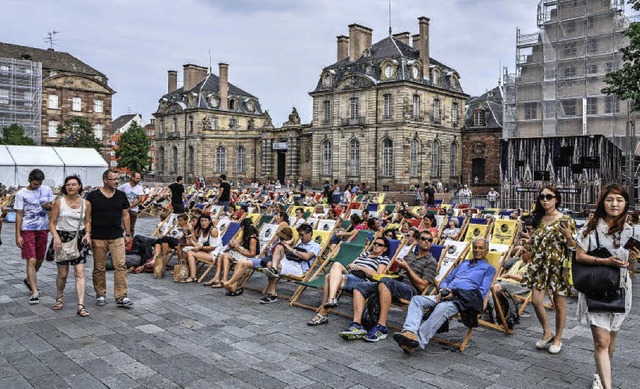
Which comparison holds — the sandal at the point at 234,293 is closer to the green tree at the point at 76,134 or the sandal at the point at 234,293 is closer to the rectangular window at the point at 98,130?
the green tree at the point at 76,134

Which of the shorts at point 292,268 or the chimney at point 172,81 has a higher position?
the chimney at point 172,81

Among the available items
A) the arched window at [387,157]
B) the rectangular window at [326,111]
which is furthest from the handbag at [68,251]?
the rectangular window at [326,111]

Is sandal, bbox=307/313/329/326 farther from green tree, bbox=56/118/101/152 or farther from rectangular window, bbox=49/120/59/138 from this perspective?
rectangular window, bbox=49/120/59/138

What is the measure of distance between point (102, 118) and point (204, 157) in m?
13.4

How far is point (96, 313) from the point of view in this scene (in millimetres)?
6828

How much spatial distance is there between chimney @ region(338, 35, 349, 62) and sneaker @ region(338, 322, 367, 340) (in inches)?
1668

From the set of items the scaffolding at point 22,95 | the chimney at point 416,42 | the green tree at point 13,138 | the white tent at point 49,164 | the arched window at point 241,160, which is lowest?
the white tent at point 49,164

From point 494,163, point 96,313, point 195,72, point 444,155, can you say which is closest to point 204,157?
point 195,72

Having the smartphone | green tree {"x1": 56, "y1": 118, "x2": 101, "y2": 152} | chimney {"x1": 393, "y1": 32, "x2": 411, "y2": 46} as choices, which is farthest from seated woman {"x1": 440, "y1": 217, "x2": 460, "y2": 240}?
green tree {"x1": 56, "y1": 118, "x2": 101, "y2": 152}

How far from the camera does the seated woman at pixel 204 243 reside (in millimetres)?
9062

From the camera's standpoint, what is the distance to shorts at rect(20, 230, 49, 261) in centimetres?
725

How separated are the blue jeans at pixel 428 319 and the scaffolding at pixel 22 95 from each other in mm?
51536

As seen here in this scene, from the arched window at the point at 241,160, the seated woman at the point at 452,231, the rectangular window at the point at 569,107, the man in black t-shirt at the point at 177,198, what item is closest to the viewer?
the seated woman at the point at 452,231

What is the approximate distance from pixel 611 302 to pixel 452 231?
7025 millimetres
